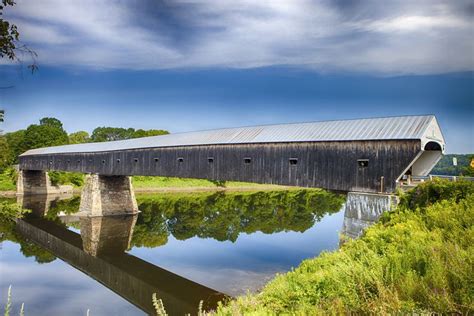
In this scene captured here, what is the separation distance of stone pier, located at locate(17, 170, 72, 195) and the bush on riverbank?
4601cm

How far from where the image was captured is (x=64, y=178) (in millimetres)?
48781

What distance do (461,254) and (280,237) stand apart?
1920 centimetres

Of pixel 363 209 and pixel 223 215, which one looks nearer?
pixel 363 209

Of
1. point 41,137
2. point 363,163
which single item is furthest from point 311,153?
point 41,137

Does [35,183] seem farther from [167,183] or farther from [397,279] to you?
[397,279]

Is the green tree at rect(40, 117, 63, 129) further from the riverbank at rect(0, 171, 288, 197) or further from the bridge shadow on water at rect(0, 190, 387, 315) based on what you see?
the bridge shadow on water at rect(0, 190, 387, 315)

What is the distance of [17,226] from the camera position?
26.3 meters

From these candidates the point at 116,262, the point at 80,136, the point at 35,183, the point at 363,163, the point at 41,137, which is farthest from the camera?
the point at 80,136

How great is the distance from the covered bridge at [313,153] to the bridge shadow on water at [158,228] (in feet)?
3.93

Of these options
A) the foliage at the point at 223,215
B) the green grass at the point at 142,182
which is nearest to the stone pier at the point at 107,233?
the foliage at the point at 223,215

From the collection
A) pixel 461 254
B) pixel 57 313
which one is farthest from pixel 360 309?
pixel 57 313

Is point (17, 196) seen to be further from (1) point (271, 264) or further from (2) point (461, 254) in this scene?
(2) point (461, 254)

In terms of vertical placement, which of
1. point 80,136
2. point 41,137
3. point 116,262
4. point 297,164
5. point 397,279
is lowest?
point 116,262

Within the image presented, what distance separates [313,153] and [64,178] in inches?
1698
